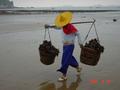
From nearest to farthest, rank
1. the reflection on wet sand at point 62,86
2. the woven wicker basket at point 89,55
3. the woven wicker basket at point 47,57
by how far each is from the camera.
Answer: the reflection on wet sand at point 62,86, the woven wicker basket at point 89,55, the woven wicker basket at point 47,57

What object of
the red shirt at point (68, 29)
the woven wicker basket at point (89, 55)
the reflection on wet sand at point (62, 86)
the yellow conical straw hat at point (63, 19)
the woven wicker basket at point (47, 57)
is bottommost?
the reflection on wet sand at point (62, 86)

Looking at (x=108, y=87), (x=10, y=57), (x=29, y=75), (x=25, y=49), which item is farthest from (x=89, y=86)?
(x=25, y=49)

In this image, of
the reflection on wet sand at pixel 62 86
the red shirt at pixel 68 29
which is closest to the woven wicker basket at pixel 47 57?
the reflection on wet sand at pixel 62 86

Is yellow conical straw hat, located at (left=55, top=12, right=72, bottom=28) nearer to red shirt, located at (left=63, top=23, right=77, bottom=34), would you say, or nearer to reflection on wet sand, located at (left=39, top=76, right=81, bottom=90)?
red shirt, located at (left=63, top=23, right=77, bottom=34)

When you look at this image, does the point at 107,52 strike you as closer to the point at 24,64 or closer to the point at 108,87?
the point at 24,64

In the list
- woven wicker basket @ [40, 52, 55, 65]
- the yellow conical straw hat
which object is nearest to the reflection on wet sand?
woven wicker basket @ [40, 52, 55, 65]

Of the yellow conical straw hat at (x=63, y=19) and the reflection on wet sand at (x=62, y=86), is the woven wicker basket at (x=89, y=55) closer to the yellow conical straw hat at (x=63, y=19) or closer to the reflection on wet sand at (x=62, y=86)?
the reflection on wet sand at (x=62, y=86)

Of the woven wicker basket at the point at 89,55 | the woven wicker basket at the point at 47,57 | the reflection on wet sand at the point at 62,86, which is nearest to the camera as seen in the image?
the reflection on wet sand at the point at 62,86

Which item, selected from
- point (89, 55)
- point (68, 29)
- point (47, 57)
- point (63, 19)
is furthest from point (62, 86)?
point (63, 19)

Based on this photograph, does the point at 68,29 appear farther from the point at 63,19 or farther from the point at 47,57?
the point at 47,57

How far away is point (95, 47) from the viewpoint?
6.57m

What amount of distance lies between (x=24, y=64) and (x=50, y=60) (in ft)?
6.07

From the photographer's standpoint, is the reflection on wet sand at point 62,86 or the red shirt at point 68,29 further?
the red shirt at point 68,29

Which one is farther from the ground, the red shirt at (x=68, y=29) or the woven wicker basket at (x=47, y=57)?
the red shirt at (x=68, y=29)
